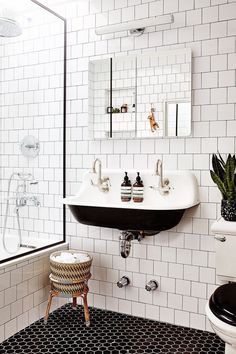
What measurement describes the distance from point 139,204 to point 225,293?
1.05 meters

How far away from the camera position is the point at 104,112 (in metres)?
3.04

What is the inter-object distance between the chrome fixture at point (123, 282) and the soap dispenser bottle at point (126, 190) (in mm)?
629

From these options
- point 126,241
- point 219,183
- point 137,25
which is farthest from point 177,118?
point 126,241

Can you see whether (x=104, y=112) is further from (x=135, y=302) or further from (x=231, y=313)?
(x=231, y=313)

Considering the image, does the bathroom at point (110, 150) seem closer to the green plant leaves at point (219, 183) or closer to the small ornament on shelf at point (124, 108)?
the small ornament on shelf at point (124, 108)

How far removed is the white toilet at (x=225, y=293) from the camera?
173 cm

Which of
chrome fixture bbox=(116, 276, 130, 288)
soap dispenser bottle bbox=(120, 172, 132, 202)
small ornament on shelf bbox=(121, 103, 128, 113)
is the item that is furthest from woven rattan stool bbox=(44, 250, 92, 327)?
small ornament on shelf bbox=(121, 103, 128, 113)

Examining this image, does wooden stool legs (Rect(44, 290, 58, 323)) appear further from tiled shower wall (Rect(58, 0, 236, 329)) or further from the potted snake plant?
the potted snake plant

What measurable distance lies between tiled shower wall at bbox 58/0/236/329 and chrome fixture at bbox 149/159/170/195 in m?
0.13

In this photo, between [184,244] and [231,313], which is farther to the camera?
[184,244]

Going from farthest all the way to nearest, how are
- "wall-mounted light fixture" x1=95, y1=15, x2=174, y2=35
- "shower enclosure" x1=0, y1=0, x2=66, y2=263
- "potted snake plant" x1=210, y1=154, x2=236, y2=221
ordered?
1. "shower enclosure" x1=0, y1=0, x2=66, y2=263
2. "wall-mounted light fixture" x1=95, y1=15, x2=174, y2=35
3. "potted snake plant" x1=210, y1=154, x2=236, y2=221

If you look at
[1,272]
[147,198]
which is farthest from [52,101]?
[1,272]

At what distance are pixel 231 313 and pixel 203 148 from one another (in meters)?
1.28

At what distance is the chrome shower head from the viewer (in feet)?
9.54
